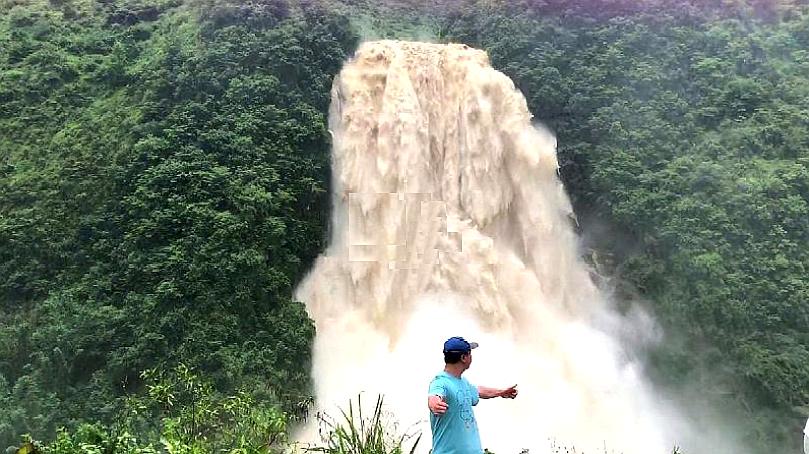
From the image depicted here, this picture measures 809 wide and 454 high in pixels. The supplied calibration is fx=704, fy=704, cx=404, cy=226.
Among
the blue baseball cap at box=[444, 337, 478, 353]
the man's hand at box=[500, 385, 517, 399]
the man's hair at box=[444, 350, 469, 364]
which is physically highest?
the blue baseball cap at box=[444, 337, 478, 353]

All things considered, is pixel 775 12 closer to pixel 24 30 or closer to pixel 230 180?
pixel 230 180

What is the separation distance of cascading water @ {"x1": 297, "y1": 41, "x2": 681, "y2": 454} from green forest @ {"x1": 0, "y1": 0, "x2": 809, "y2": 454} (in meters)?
0.48

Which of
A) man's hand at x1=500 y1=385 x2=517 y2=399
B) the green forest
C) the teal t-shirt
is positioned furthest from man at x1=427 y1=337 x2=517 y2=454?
the green forest

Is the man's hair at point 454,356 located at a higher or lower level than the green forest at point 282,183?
higher

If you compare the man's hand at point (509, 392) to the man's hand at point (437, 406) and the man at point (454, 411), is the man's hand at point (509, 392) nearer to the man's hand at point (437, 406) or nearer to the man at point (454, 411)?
the man at point (454, 411)

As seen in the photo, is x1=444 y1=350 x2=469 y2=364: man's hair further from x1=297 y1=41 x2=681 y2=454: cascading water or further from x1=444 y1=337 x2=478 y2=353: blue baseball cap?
x1=297 y1=41 x2=681 y2=454: cascading water

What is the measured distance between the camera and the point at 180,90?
11078 mm

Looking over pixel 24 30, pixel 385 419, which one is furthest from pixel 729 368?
pixel 24 30

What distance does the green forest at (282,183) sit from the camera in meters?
8.86

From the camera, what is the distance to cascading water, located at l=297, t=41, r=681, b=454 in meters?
9.45

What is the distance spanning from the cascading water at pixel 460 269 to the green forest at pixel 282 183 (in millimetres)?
483

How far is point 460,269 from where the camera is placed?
10164 mm

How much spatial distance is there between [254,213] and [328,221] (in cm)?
129

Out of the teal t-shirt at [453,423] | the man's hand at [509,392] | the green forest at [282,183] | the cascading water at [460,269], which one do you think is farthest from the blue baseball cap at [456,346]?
the cascading water at [460,269]
